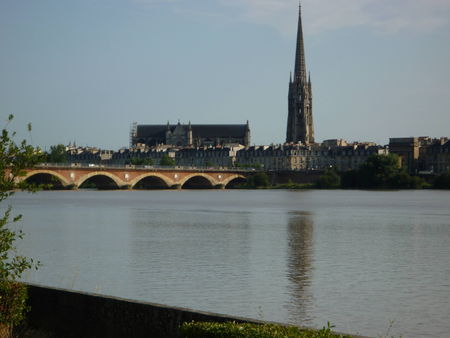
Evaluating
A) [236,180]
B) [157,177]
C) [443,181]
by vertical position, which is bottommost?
[236,180]

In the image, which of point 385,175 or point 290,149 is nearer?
point 385,175

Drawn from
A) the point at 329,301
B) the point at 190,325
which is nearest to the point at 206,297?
the point at 329,301

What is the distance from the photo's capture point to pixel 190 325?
8039 mm

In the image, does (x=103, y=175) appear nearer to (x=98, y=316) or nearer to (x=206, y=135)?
(x=98, y=316)

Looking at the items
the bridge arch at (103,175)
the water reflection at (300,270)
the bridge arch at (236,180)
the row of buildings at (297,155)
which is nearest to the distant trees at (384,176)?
the bridge arch at (236,180)

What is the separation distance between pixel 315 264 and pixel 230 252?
4.00 m

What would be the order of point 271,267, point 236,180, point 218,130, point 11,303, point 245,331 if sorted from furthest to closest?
point 218,130, point 236,180, point 271,267, point 11,303, point 245,331

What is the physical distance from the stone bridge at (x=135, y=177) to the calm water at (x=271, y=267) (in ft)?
140

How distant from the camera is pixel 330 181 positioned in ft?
376

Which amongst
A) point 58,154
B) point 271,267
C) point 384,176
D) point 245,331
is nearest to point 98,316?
point 245,331

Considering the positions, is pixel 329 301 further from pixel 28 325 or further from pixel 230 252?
pixel 230 252

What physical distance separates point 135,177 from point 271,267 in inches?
3080

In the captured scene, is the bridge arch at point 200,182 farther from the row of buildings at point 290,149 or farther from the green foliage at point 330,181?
the row of buildings at point 290,149

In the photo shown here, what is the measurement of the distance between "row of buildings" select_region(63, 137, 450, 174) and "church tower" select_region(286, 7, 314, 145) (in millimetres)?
3765
